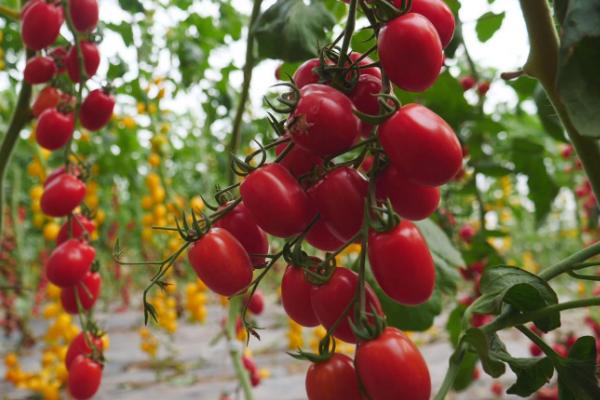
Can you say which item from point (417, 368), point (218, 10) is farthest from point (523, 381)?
point (218, 10)

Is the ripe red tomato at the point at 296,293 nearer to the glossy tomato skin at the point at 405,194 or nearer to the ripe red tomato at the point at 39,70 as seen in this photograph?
the glossy tomato skin at the point at 405,194

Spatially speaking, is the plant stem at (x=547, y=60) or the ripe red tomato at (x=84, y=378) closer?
the plant stem at (x=547, y=60)

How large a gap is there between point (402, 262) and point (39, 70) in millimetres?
638

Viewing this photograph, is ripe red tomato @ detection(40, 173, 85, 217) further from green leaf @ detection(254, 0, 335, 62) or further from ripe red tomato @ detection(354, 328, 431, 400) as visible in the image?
ripe red tomato @ detection(354, 328, 431, 400)

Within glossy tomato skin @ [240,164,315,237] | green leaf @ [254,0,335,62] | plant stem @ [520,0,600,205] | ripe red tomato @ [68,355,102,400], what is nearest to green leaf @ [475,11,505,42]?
green leaf @ [254,0,335,62]

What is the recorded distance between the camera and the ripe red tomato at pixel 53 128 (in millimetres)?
→ 815

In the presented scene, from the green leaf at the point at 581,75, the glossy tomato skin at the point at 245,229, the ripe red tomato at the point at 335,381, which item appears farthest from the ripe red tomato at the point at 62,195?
the green leaf at the point at 581,75

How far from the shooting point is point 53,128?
0.82m

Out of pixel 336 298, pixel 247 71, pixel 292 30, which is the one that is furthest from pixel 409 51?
pixel 247 71

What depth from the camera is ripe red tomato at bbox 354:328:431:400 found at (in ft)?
1.12

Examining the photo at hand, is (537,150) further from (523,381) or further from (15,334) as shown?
(15,334)

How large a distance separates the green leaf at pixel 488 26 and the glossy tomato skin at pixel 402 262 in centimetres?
65

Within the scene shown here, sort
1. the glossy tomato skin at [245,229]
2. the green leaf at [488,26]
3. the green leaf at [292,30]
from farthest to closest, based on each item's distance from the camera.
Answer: the green leaf at [488,26], the green leaf at [292,30], the glossy tomato skin at [245,229]

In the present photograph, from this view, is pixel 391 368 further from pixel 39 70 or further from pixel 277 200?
pixel 39 70
